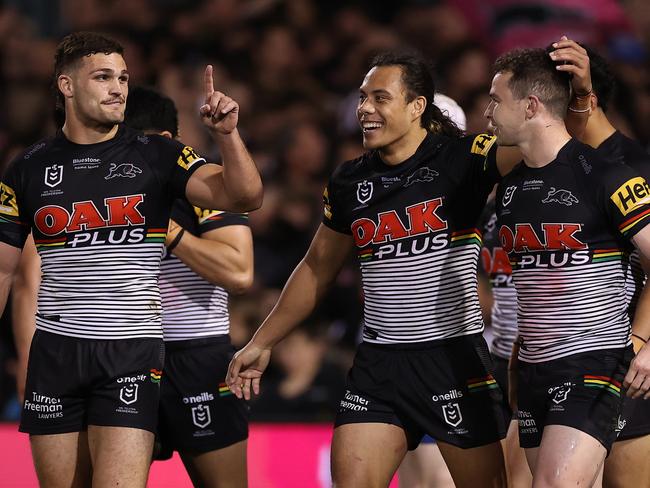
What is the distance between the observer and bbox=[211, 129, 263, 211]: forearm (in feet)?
13.6

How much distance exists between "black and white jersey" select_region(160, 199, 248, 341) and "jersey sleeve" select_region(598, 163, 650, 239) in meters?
1.63

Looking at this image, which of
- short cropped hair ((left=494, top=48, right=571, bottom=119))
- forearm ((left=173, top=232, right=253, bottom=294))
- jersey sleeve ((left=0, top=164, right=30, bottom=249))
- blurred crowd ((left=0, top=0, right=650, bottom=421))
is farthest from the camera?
blurred crowd ((left=0, top=0, right=650, bottom=421))

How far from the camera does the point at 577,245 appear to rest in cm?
412

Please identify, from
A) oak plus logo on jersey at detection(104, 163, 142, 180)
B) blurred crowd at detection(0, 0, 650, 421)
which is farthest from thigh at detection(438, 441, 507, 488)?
blurred crowd at detection(0, 0, 650, 421)

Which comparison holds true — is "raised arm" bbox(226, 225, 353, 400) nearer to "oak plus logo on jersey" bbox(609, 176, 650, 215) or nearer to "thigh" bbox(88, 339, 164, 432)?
"thigh" bbox(88, 339, 164, 432)

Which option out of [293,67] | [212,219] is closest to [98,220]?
[212,219]

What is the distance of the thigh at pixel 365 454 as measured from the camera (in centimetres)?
434

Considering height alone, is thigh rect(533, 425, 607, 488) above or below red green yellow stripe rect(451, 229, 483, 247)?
below

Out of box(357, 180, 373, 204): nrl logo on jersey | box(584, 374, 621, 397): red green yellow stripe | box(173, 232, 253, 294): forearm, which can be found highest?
box(357, 180, 373, 204): nrl logo on jersey

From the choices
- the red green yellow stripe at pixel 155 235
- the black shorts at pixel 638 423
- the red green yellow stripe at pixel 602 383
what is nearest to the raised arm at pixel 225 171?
the red green yellow stripe at pixel 155 235

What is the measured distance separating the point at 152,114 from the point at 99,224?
2.91ft

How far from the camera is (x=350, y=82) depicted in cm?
986

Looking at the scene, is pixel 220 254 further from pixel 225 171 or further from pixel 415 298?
pixel 415 298

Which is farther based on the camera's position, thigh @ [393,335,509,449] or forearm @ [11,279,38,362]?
forearm @ [11,279,38,362]
